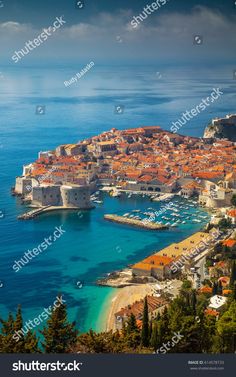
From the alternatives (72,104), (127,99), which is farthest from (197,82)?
(72,104)

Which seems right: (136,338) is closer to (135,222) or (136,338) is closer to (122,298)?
(122,298)

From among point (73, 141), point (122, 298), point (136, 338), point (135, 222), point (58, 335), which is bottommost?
point (122, 298)

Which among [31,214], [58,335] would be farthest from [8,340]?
[31,214]

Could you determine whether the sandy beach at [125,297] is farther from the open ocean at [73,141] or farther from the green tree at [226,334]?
the green tree at [226,334]

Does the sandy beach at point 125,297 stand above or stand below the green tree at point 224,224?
below

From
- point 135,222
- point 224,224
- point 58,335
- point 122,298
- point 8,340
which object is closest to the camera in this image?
point 8,340

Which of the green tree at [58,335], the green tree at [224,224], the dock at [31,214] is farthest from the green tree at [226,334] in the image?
the dock at [31,214]

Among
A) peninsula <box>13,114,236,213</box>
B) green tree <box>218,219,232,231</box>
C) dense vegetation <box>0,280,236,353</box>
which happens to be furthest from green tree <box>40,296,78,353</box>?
peninsula <box>13,114,236,213</box>
